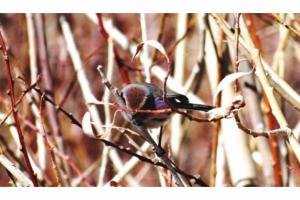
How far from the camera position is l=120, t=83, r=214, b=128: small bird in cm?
90

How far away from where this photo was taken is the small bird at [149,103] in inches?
35.4

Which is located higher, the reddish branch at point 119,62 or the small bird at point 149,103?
the reddish branch at point 119,62

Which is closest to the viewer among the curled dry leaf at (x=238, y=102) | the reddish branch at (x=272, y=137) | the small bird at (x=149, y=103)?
the curled dry leaf at (x=238, y=102)

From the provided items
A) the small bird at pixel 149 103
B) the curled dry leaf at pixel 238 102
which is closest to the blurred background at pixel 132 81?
the small bird at pixel 149 103

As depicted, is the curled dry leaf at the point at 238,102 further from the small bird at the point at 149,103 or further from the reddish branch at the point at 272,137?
the reddish branch at the point at 272,137

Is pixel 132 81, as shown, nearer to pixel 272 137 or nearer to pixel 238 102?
pixel 272 137

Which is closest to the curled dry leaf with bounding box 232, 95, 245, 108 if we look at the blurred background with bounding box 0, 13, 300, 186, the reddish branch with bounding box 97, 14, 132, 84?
the blurred background with bounding box 0, 13, 300, 186

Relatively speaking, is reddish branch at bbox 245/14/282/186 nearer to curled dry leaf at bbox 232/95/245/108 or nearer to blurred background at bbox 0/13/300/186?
blurred background at bbox 0/13/300/186

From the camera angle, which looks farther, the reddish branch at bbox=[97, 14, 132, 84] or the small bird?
the reddish branch at bbox=[97, 14, 132, 84]

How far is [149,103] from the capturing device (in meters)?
0.91
